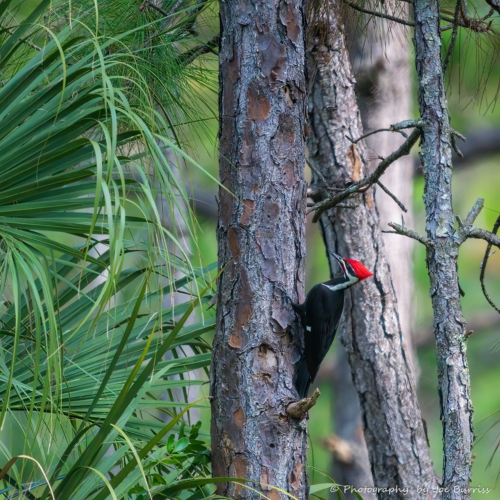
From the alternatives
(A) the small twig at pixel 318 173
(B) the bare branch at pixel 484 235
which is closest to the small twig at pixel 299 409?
(B) the bare branch at pixel 484 235

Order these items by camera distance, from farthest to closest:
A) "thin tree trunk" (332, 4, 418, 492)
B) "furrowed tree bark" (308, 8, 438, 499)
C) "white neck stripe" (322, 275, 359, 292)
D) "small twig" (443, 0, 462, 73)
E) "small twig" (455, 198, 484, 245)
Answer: "thin tree trunk" (332, 4, 418, 492), "furrowed tree bark" (308, 8, 438, 499), "white neck stripe" (322, 275, 359, 292), "small twig" (443, 0, 462, 73), "small twig" (455, 198, 484, 245)

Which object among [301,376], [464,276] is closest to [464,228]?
[301,376]

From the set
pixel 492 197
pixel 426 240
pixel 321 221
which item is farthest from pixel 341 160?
pixel 492 197

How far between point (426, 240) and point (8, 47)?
102 cm

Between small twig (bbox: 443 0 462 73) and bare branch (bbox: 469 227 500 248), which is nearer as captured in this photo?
bare branch (bbox: 469 227 500 248)

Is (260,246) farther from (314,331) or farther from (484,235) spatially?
(484,235)

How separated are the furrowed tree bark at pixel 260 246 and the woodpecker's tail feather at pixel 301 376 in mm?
29

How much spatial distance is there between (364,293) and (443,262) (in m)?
1.11

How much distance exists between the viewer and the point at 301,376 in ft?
4.97

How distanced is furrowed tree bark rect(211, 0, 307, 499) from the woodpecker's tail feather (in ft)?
0.10

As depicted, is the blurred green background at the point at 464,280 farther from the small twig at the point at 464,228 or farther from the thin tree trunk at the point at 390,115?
the small twig at the point at 464,228

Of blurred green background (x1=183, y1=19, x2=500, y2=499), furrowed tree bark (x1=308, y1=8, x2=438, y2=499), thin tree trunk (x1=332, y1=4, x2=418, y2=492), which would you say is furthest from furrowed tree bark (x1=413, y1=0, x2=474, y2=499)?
blurred green background (x1=183, y1=19, x2=500, y2=499)

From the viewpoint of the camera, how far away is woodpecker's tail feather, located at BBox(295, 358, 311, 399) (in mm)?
1507

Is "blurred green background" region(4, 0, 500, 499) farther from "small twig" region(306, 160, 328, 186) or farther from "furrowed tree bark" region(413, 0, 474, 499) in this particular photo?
"furrowed tree bark" region(413, 0, 474, 499)
